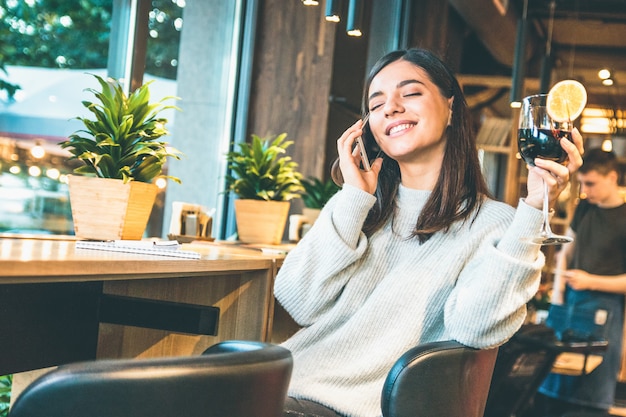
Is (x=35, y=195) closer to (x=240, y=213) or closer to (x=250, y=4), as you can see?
(x=240, y=213)

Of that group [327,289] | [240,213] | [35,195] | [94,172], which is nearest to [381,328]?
[327,289]

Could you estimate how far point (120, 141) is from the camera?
100 inches

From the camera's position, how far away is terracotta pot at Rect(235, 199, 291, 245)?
145 inches

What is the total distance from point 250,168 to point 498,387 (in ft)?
4.94

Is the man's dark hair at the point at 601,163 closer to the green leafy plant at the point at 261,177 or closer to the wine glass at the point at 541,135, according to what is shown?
the green leafy plant at the point at 261,177

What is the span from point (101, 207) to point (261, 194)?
4.48 feet

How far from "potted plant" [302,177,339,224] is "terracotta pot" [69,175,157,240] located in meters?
1.99

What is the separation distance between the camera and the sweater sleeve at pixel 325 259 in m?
2.03

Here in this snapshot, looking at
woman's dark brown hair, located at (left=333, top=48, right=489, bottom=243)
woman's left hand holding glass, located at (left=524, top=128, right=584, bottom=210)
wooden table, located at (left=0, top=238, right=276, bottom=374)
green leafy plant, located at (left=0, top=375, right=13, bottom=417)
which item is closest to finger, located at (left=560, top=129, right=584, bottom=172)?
woman's left hand holding glass, located at (left=524, top=128, right=584, bottom=210)

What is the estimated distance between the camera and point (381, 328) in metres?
1.99

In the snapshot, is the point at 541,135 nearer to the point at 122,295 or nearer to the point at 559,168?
the point at 559,168

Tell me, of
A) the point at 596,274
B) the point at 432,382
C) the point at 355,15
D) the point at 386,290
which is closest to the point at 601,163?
the point at 596,274

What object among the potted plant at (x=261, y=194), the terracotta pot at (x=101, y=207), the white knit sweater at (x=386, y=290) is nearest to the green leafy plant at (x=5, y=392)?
the terracotta pot at (x=101, y=207)

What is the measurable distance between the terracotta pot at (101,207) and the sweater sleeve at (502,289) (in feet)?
3.50
